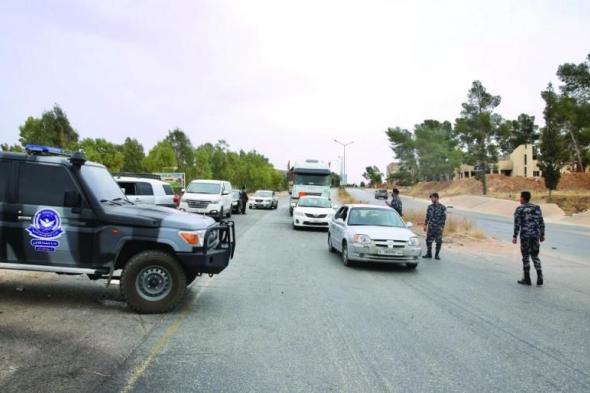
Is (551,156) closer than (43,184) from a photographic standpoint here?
No

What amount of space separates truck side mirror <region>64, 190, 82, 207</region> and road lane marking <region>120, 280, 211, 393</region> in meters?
1.98

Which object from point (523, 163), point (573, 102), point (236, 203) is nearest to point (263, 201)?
point (236, 203)

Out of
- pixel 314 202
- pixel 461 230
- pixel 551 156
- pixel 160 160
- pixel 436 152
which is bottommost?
pixel 461 230

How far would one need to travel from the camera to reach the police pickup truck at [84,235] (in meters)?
6.98

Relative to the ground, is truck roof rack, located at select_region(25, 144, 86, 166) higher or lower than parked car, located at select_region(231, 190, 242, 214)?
higher

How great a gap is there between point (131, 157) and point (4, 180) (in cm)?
4343

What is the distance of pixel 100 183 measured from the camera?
300 inches

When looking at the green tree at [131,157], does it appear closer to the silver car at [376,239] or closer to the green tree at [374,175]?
the silver car at [376,239]

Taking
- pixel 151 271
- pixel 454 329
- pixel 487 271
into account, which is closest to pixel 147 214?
pixel 151 271

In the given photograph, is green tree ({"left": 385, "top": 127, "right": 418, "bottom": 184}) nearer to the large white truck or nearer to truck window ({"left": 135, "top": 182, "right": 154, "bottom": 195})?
the large white truck

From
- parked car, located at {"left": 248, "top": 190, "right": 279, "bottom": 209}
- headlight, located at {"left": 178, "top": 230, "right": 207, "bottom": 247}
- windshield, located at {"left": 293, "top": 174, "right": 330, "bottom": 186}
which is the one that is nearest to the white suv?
windshield, located at {"left": 293, "top": 174, "right": 330, "bottom": 186}

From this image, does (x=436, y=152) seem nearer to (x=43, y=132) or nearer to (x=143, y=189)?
(x=43, y=132)

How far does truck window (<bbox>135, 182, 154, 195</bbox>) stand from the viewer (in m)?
18.9

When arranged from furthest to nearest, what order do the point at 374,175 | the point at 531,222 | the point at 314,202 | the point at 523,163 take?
the point at 374,175, the point at 523,163, the point at 314,202, the point at 531,222
